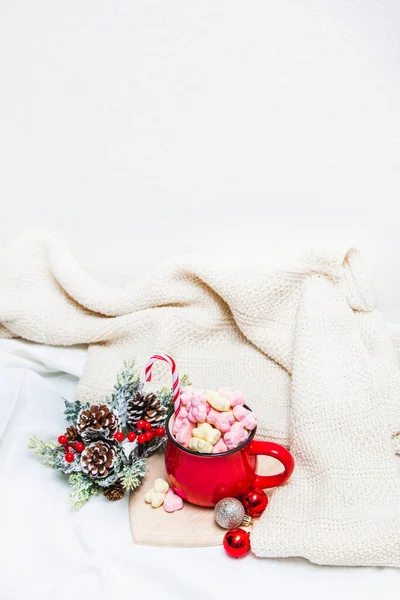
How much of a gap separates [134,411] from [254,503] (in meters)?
0.21

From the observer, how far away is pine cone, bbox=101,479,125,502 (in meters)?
0.77

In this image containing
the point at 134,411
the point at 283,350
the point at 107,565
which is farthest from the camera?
the point at 283,350

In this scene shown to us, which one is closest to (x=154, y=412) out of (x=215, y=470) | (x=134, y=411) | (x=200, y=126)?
(x=134, y=411)

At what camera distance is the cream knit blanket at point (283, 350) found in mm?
732

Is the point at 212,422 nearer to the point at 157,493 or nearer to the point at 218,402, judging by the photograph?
the point at 218,402

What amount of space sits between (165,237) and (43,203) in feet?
0.79

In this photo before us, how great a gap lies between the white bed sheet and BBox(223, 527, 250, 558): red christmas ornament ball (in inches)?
0.5

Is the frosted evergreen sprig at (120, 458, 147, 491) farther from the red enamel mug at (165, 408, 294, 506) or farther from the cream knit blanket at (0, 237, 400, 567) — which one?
the cream knit blanket at (0, 237, 400, 567)

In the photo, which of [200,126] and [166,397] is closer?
[166,397]

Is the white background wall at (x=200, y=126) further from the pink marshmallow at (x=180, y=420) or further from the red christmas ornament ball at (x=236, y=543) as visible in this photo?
the red christmas ornament ball at (x=236, y=543)

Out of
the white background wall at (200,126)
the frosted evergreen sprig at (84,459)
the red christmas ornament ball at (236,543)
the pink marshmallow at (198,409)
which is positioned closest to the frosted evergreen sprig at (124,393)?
the frosted evergreen sprig at (84,459)

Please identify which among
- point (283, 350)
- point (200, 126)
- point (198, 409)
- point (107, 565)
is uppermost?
point (200, 126)

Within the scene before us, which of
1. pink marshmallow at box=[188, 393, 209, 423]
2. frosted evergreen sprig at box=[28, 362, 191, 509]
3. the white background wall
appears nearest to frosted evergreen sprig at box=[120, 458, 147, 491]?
frosted evergreen sprig at box=[28, 362, 191, 509]

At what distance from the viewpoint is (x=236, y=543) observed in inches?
27.2
